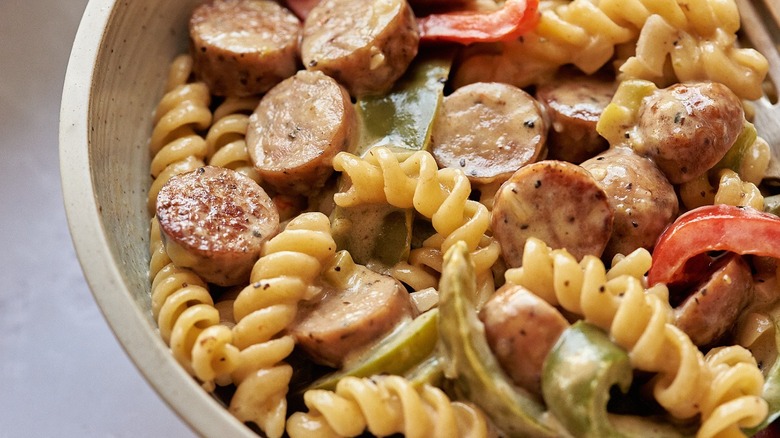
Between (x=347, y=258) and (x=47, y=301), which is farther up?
(x=347, y=258)

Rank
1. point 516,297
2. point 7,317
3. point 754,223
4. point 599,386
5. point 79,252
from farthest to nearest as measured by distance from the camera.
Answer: point 7,317
point 754,223
point 79,252
point 516,297
point 599,386

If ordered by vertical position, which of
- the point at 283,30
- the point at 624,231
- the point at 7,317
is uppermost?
the point at 283,30

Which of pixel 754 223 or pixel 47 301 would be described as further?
pixel 47 301

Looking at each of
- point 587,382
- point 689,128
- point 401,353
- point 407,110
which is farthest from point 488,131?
point 587,382

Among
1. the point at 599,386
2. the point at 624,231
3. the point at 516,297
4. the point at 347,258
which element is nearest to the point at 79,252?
the point at 347,258

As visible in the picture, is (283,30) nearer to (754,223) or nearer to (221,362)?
(221,362)

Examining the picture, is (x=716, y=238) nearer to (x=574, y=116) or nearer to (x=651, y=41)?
(x=574, y=116)

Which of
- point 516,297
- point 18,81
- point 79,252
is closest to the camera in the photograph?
point 516,297
